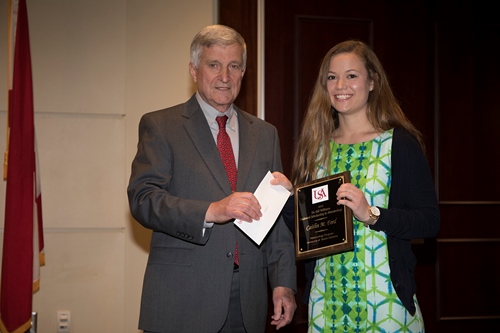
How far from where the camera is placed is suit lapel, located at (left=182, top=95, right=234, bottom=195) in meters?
2.75

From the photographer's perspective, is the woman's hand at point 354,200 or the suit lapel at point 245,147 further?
the suit lapel at point 245,147

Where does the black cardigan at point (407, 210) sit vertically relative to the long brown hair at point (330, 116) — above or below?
below

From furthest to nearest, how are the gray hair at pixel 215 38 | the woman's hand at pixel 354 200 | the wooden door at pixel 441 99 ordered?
the wooden door at pixel 441 99 < the gray hair at pixel 215 38 < the woman's hand at pixel 354 200

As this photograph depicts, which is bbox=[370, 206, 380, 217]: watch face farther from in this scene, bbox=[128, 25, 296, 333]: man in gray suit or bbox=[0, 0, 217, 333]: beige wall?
bbox=[0, 0, 217, 333]: beige wall

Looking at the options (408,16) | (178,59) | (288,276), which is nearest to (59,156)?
(178,59)

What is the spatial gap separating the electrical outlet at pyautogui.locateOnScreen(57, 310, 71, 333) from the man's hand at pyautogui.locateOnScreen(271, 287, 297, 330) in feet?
7.21

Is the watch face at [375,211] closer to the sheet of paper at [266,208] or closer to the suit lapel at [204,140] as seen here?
the sheet of paper at [266,208]

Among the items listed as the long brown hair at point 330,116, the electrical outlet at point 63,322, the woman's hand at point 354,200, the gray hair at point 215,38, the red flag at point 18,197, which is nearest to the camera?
the woman's hand at point 354,200

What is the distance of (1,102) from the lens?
436cm

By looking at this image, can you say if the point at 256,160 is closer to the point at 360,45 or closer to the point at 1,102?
the point at 360,45

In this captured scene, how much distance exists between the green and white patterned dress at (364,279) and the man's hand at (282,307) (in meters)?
0.17

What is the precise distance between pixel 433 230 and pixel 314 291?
0.55m

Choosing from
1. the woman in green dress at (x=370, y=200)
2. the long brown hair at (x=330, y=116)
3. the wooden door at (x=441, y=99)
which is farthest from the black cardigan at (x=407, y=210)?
the wooden door at (x=441, y=99)

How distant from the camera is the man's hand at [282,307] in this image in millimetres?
2766
